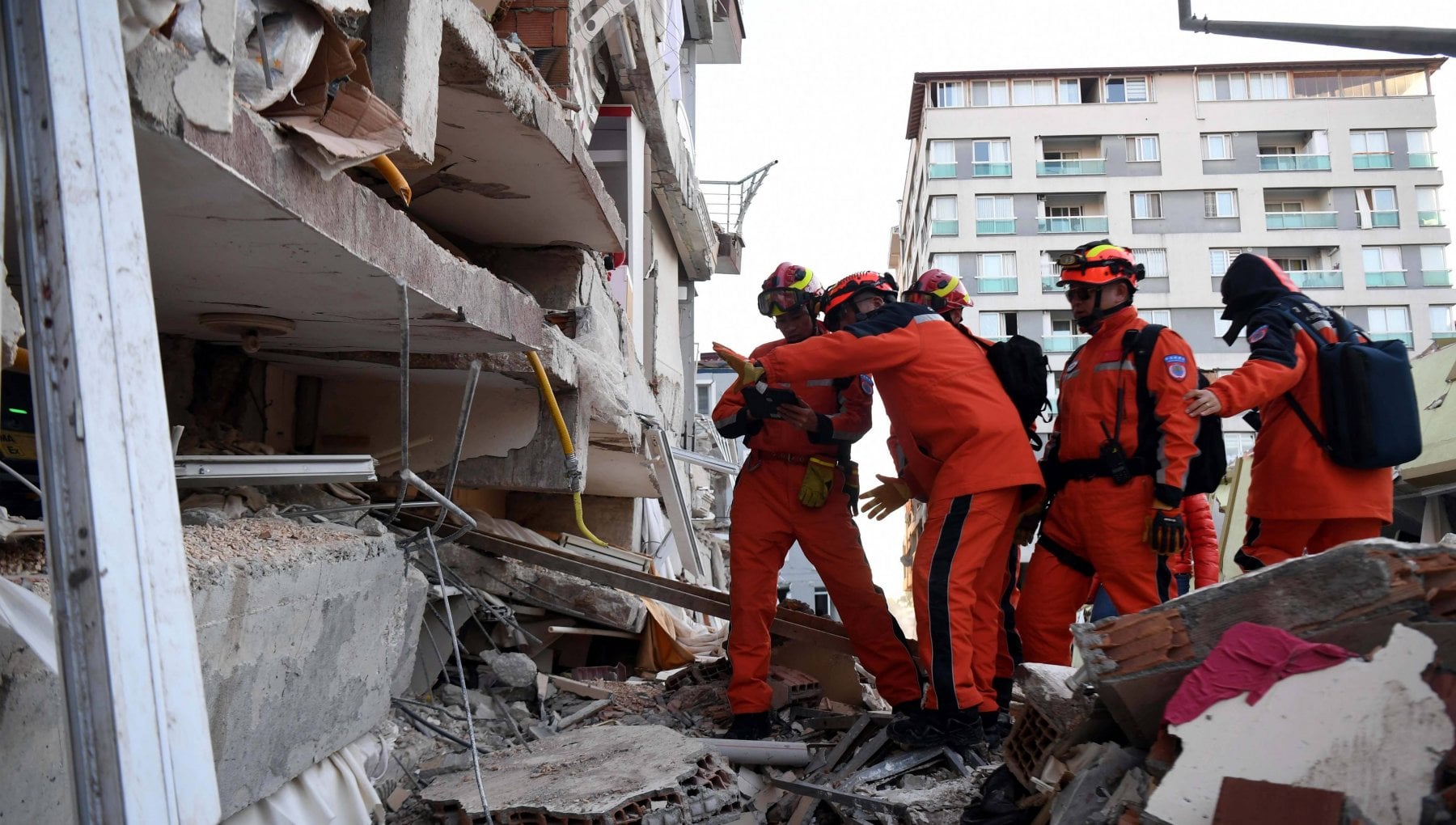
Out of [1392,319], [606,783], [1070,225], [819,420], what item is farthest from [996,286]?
[606,783]

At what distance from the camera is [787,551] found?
198 inches

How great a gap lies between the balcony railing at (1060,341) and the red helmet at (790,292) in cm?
3638

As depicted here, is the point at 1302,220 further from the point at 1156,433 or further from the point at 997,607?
the point at 997,607

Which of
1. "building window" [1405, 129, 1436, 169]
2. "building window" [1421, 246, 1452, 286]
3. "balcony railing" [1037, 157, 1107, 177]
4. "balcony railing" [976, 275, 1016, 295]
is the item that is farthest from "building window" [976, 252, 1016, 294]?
"building window" [1405, 129, 1436, 169]

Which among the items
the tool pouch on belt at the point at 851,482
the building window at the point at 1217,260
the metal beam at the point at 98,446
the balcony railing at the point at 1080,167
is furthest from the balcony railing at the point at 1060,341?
the metal beam at the point at 98,446

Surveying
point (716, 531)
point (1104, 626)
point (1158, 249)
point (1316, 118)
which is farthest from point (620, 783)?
point (1316, 118)

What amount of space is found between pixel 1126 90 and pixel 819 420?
4266 centimetres

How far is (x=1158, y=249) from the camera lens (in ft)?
135

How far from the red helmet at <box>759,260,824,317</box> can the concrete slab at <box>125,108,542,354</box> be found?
121 cm

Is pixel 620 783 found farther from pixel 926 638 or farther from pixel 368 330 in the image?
pixel 368 330

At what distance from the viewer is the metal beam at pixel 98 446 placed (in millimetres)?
1592

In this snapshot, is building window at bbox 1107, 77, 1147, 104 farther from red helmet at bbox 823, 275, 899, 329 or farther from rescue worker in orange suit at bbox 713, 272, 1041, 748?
rescue worker in orange suit at bbox 713, 272, 1041, 748

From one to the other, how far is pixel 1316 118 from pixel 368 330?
4581 cm

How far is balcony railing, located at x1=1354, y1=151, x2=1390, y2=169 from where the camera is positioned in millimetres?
41375
